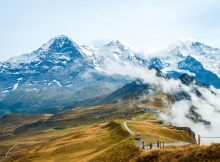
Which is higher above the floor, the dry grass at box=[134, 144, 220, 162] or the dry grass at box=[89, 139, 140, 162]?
the dry grass at box=[134, 144, 220, 162]

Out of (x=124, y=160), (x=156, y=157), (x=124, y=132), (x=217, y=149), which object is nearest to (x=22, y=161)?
(x=124, y=132)

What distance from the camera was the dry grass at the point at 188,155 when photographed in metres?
48.5

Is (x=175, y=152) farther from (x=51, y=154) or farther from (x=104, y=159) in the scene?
(x=51, y=154)

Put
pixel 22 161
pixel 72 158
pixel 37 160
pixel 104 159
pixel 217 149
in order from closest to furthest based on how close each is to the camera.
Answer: pixel 217 149
pixel 104 159
pixel 72 158
pixel 37 160
pixel 22 161

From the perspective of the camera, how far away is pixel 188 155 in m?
51.5

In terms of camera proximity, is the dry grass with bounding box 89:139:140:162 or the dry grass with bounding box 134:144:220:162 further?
the dry grass with bounding box 89:139:140:162

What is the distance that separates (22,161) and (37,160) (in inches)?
445

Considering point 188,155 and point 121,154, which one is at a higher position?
point 188,155

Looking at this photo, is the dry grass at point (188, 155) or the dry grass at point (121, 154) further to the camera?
the dry grass at point (121, 154)

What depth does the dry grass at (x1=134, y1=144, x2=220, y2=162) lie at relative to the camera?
159ft

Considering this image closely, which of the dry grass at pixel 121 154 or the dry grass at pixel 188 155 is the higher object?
the dry grass at pixel 188 155

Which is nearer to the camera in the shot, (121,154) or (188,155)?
(188,155)

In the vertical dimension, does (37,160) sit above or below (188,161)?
below

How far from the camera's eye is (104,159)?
7631 cm
